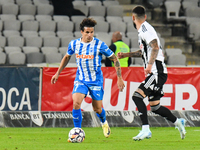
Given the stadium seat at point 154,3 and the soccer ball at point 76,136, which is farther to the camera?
the stadium seat at point 154,3

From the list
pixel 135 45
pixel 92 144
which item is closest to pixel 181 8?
pixel 135 45

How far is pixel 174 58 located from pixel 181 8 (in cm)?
460

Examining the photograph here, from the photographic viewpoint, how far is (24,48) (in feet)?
45.5

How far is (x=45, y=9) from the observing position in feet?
54.5

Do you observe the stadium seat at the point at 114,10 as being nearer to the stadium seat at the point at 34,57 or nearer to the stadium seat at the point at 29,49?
the stadium seat at the point at 29,49

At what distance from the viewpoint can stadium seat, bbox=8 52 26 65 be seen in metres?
13.1

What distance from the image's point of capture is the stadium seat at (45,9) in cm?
1655

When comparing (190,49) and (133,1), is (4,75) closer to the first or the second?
(190,49)

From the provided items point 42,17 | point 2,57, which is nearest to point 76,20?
point 42,17

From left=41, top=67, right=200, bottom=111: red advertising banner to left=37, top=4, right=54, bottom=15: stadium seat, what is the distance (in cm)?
657

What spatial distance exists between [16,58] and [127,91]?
14.1 feet

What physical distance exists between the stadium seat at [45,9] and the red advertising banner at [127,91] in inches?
259

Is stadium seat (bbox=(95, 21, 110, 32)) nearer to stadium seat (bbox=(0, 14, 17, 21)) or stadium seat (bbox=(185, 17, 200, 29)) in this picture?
stadium seat (bbox=(0, 14, 17, 21))

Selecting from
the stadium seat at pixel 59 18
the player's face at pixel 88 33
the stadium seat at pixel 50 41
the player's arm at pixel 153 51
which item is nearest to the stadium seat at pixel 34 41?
the stadium seat at pixel 50 41
